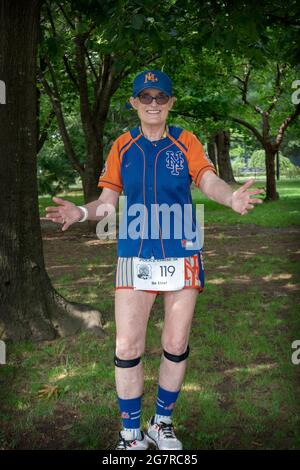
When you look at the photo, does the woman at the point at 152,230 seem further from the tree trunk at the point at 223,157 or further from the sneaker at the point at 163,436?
the tree trunk at the point at 223,157

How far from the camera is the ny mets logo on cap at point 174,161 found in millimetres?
3289

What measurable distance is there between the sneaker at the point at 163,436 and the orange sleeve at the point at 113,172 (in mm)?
1567

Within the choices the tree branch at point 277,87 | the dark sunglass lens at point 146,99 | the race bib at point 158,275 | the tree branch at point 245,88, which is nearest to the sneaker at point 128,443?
the race bib at point 158,275

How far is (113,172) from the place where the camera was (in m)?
3.44

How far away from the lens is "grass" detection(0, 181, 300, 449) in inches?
149

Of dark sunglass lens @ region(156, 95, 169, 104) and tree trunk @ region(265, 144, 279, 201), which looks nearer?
dark sunglass lens @ region(156, 95, 169, 104)

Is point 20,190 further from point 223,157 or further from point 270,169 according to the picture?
point 223,157

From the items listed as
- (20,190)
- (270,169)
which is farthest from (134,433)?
(270,169)

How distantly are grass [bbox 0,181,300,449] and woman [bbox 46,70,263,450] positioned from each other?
62 cm

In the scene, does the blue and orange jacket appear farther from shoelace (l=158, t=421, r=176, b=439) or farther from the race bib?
shoelace (l=158, t=421, r=176, b=439)

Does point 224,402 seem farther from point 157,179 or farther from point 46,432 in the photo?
point 157,179

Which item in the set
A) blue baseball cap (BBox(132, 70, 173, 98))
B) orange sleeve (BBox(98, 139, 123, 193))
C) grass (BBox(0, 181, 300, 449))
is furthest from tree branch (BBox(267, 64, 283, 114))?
orange sleeve (BBox(98, 139, 123, 193))

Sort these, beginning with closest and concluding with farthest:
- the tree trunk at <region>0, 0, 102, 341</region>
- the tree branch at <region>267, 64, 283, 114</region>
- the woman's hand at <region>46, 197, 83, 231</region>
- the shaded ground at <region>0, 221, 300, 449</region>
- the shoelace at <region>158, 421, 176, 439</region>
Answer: the woman's hand at <region>46, 197, 83, 231</region>, the shoelace at <region>158, 421, 176, 439</region>, the shaded ground at <region>0, 221, 300, 449</region>, the tree trunk at <region>0, 0, 102, 341</region>, the tree branch at <region>267, 64, 283, 114</region>

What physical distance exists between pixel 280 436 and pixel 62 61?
12.9 m
